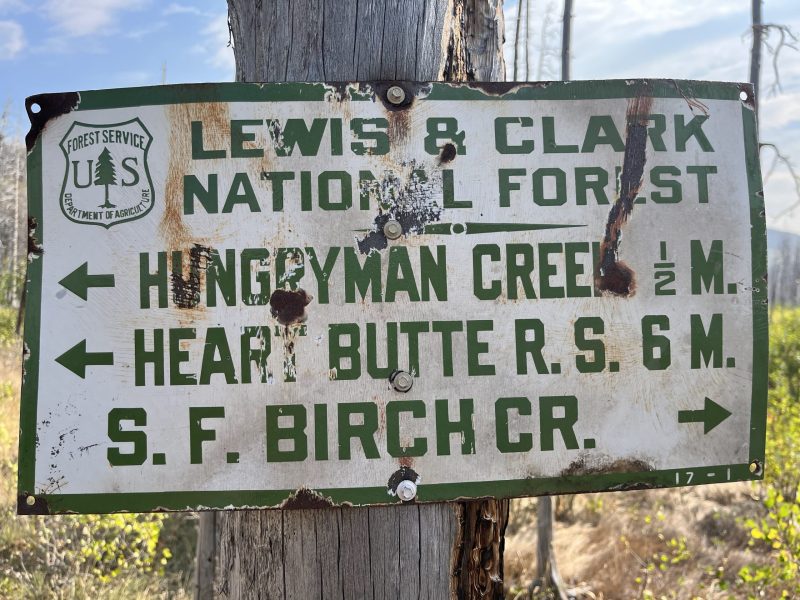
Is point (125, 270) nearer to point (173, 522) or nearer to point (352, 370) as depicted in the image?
point (352, 370)

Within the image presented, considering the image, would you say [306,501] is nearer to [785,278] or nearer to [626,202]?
[626,202]

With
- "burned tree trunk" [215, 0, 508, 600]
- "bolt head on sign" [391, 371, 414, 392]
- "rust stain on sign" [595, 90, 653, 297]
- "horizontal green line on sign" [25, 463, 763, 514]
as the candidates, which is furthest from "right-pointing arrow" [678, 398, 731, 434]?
"bolt head on sign" [391, 371, 414, 392]

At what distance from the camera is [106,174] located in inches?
52.7

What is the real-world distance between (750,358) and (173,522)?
21.6ft

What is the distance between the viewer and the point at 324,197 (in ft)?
4.32

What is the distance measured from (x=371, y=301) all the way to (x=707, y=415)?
2.62ft

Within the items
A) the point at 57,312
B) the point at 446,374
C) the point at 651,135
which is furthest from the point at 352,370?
the point at 651,135

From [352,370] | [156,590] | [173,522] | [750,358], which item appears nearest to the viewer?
[352,370]

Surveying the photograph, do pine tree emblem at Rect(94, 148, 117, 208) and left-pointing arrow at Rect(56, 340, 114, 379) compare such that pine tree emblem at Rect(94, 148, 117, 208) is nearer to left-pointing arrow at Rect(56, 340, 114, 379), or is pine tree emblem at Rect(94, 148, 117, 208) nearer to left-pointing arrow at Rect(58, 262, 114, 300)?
left-pointing arrow at Rect(58, 262, 114, 300)

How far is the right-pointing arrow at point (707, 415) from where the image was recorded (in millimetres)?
1374

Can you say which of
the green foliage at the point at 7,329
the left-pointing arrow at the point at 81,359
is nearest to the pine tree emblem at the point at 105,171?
the left-pointing arrow at the point at 81,359

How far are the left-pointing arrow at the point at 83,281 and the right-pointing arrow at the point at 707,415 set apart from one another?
1.29 m

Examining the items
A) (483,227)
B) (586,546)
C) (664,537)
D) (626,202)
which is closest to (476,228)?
(483,227)

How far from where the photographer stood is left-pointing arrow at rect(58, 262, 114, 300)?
131cm
